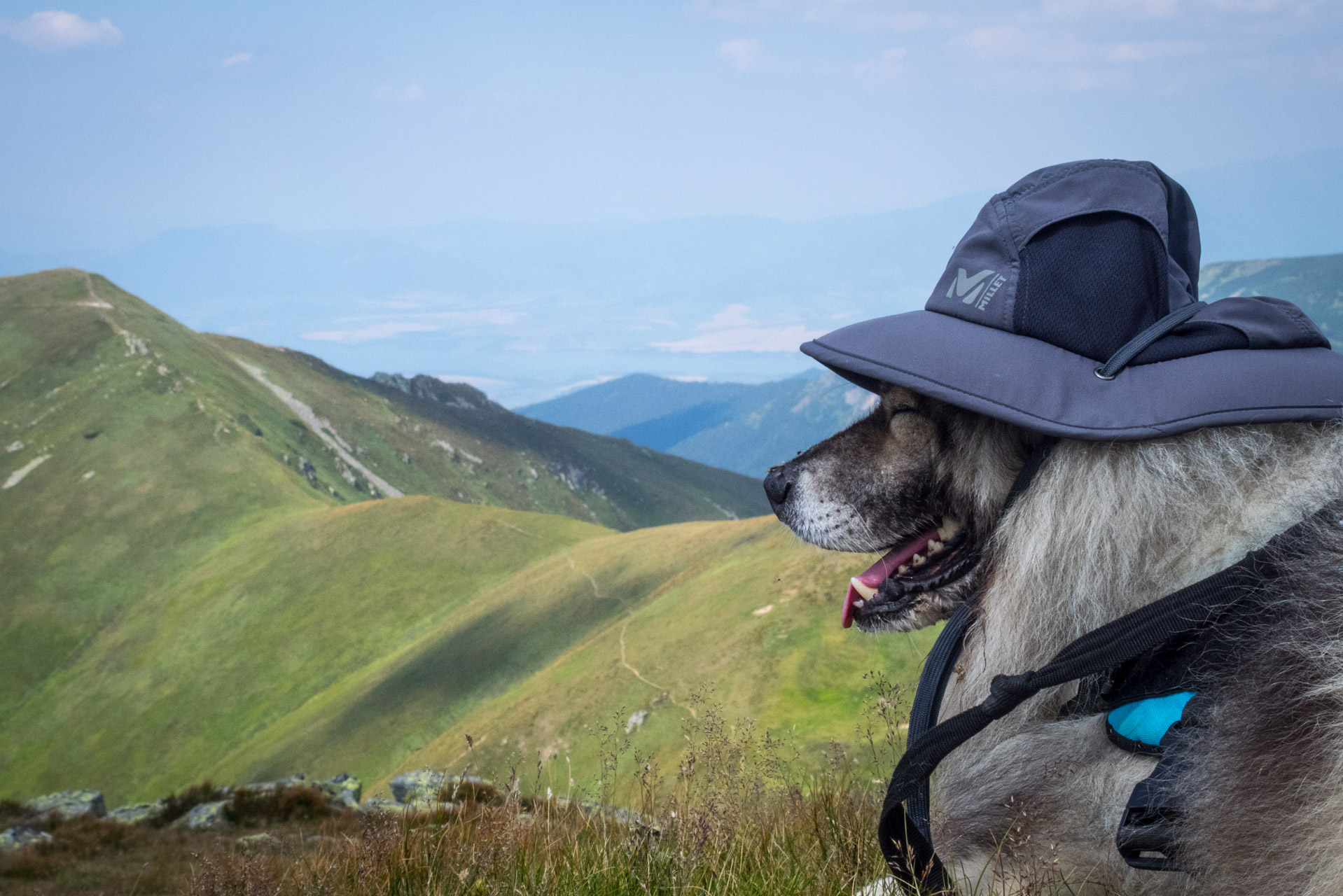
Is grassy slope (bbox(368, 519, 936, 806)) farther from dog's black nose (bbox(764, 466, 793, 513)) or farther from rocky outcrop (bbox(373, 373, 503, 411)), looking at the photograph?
rocky outcrop (bbox(373, 373, 503, 411))

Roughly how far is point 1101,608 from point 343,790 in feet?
79.4

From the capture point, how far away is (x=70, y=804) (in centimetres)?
2544

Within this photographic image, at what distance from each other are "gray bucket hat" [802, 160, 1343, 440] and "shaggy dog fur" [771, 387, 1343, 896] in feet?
0.47

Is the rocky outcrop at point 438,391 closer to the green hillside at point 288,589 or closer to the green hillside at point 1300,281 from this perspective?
the green hillside at point 288,589

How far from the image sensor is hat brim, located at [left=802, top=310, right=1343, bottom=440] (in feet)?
7.11

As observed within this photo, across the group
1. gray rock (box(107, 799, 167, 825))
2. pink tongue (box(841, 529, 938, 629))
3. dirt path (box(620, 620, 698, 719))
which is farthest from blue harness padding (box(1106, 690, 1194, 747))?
gray rock (box(107, 799, 167, 825))

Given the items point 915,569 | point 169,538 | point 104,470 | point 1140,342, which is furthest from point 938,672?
point 104,470

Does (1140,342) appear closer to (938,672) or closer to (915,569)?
(915,569)

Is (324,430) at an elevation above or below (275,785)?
above

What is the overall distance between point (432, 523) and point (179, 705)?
53.4ft

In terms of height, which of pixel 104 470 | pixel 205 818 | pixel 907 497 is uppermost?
pixel 907 497

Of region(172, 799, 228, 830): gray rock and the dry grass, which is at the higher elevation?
the dry grass

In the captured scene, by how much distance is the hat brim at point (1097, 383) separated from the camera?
2.17m

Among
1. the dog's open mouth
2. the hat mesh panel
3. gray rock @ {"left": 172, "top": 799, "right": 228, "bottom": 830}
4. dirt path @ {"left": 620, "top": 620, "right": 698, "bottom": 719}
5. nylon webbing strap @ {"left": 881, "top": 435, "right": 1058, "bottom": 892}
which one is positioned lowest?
gray rock @ {"left": 172, "top": 799, "right": 228, "bottom": 830}
